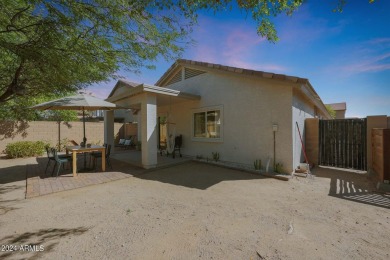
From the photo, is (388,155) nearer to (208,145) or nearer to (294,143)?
(294,143)

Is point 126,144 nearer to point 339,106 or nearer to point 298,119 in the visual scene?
point 298,119

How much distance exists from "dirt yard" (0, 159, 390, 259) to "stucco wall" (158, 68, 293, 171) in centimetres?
194

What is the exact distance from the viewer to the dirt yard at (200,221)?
2.62 metres

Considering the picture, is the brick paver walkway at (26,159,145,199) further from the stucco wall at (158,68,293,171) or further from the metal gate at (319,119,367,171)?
the metal gate at (319,119,367,171)

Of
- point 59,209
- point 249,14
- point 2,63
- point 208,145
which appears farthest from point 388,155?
point 2,63

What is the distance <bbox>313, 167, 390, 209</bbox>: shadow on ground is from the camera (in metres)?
4.49

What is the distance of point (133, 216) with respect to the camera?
366cm

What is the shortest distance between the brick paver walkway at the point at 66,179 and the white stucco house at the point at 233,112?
1.06m

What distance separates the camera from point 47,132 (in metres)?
12.9

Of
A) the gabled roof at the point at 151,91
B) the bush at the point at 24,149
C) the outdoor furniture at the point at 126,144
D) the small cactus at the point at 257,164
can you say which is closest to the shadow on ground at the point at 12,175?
the bush at the point at 24,149

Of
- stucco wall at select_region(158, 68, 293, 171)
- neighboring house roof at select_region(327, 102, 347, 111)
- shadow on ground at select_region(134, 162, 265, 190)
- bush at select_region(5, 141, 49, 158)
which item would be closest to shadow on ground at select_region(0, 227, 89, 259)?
shadow on ground at select_region(134, 162, 265, 190)

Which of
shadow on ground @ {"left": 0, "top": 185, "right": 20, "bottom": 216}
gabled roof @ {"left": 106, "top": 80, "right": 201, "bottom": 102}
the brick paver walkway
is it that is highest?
gabled roof @ {"left": 106, "top": 80, "right": 201, "bottom": 102}

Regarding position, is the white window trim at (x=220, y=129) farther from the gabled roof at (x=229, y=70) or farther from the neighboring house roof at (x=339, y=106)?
the neighboring house roof at (x=339, y=106)

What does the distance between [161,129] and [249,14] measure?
9556mm
